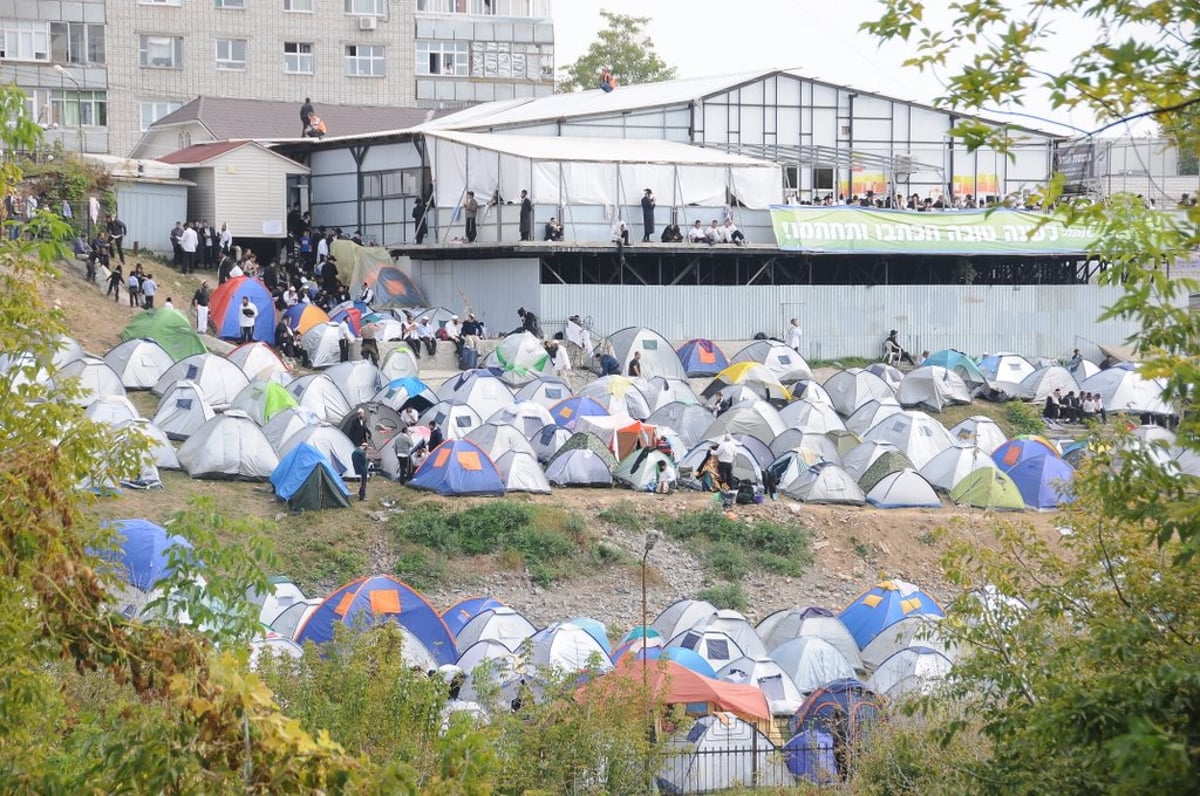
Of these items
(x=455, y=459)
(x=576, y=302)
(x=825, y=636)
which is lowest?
(x=825, y=636)

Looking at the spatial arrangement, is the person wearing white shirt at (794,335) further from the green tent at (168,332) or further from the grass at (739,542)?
the green tent at (168,332)

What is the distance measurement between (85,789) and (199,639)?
94 centimetres

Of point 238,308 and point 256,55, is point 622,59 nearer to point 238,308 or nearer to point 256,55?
point 256,55

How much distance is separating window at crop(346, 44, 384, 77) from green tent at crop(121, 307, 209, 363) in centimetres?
2492

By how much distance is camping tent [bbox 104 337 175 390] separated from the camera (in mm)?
28656

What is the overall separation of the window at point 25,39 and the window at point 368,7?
9.54m

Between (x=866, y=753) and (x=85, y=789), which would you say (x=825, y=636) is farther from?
(x=85, y=789)

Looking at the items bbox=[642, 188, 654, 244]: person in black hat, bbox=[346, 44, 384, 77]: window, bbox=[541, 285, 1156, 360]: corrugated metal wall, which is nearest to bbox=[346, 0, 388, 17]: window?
bbox=[346, 44, 384, 77]: window

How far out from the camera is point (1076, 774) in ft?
25.1

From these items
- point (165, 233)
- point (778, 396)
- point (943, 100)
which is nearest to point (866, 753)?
point (943, 100)

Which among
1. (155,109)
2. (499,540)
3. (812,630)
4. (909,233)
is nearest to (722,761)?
(812,630)

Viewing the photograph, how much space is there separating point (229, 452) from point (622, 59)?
4275 cm

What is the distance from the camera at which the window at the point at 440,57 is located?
55.4m

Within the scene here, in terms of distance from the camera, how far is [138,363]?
2884 centimetres
